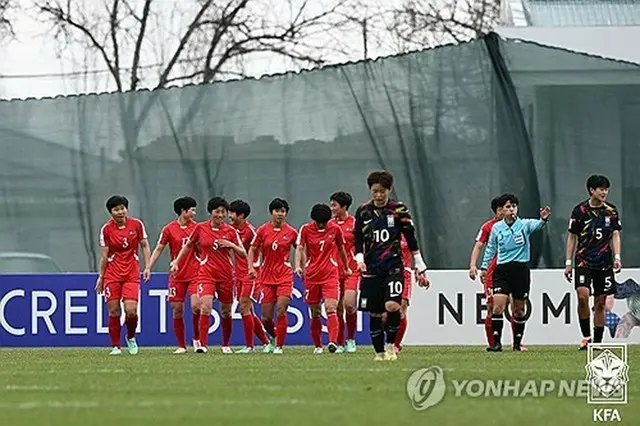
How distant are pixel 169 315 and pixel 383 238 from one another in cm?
890

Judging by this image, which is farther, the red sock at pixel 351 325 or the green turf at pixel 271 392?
the red sock at pixel 351 325

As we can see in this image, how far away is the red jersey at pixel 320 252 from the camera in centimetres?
2044

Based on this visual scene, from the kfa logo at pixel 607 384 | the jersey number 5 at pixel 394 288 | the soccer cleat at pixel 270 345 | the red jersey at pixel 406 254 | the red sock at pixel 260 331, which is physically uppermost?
the red jersey at pixel 406 254

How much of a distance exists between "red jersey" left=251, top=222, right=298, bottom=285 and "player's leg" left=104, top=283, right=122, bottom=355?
1.88m

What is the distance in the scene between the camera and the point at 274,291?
823 inches

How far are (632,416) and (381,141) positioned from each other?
13.6 metres

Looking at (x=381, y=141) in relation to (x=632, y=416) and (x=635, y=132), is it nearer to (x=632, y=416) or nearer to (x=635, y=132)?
(x=635, y=132)

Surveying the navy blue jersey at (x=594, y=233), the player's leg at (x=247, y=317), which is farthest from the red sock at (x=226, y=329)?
the navy blue jersey at (x=594, y=233)

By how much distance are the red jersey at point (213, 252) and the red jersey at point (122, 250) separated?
796 mm

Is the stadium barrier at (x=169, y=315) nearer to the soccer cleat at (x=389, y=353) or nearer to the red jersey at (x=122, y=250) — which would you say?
the red jersey at (x=122, y=250)

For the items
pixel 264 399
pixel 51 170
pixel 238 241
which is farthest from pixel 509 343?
Answer: pixel 264 399

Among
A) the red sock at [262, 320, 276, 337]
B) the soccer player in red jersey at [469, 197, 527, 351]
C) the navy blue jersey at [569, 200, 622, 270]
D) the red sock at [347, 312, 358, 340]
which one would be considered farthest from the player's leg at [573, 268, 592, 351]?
the red sock at [262, 320, 276, 337]

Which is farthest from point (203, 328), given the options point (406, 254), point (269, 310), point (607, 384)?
point (607, 384)

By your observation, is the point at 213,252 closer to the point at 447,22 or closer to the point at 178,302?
the point at 178,302
